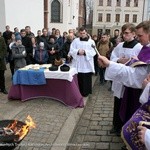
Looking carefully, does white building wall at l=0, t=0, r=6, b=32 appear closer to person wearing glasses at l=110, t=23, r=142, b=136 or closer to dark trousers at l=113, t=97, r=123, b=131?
person wearing glasses at l=110, t=23, r=142, b=136

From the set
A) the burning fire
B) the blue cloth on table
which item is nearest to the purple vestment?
the burning fire

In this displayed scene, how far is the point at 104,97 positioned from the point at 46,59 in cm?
235

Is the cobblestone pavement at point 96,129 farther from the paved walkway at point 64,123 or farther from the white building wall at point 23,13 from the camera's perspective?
the white building wall at point 23,13

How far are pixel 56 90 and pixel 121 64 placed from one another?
358 cm

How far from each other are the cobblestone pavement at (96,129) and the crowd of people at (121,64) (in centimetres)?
29

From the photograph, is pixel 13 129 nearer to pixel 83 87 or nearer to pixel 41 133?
pixel 41 133

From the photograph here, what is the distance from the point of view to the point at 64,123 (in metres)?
5.48

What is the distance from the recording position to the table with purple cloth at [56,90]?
21.5 ft

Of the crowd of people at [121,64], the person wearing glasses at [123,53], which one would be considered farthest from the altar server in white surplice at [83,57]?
the person wearing glasses at [123,53]

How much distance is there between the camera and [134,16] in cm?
5781

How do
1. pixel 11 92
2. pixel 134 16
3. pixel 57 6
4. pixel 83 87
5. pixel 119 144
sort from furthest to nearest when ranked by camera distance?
pixel 134 16
pixel 57 6
pixel 83 87
pixel 11 92
pixel 119 144

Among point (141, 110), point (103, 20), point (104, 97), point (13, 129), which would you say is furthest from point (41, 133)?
point (103, 20)

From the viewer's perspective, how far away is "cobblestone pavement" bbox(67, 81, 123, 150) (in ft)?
15.4

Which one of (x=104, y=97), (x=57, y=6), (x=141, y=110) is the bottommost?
(x=104, y=97)
